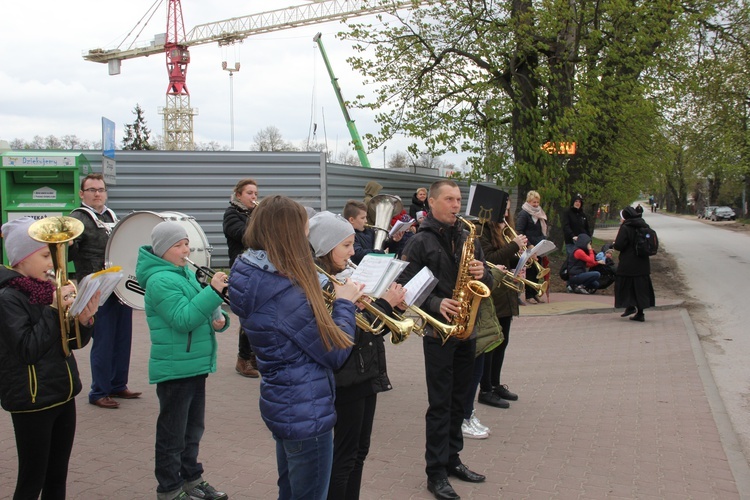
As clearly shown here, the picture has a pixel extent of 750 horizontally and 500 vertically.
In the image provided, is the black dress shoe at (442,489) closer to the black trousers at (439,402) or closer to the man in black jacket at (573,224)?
the black trousers at (439,402)

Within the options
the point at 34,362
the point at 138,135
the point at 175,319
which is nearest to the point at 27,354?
the point at 34,362

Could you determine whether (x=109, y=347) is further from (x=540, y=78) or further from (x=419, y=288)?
(x=540, y=78)

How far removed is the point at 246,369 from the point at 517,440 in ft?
10.1

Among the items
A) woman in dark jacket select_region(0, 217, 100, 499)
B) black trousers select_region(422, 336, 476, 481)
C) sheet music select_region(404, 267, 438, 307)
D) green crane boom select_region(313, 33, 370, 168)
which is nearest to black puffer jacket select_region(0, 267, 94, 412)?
woman in dark jacket select_region(0, 217, 100, 499)

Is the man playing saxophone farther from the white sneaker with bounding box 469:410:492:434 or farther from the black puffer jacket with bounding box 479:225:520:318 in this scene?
the black puffer jacket with bounding box 479:225:520:318

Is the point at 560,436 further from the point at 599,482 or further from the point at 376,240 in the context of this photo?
the point at 376,240

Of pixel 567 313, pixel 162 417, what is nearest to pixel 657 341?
pixel 567 313

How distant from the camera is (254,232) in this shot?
2980mm

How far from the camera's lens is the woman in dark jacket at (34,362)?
3359 millimetres

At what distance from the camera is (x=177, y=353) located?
4.06 meters

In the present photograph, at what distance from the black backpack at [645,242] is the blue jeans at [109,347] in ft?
26.9

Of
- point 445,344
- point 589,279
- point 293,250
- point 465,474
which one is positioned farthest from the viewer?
point 589,279

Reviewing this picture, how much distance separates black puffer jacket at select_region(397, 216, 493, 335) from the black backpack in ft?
24.1

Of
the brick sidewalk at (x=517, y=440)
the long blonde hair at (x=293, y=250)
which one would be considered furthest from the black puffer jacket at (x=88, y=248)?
the long blonde hair at (x=293, y=250)
